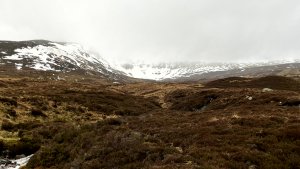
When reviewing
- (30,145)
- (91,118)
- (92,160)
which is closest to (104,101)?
(91,118)

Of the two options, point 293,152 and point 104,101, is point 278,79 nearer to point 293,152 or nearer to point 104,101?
point 104,101

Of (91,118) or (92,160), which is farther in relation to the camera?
(91,118)

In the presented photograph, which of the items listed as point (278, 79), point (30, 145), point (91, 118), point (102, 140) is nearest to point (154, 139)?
point (102, 140)

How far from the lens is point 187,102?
5747 centimetres

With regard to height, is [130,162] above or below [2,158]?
above

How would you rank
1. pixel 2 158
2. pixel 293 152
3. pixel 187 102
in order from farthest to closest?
1. pixel 187 102
2. pixel 2 158
3. pixel 293 152

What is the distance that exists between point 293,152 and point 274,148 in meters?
0.93

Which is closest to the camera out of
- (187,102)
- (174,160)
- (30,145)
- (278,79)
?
(174,160)

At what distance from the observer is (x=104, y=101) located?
194 feet

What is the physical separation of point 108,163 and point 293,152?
905 cm

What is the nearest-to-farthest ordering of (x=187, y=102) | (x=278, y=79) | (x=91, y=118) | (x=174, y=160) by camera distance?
(x=174, y=160) → (x=91, y=118) → (x=187, y=102) → (x=278, y=79)

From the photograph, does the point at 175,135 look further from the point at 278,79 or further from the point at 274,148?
the point at 278,79

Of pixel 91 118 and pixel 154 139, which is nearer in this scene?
pixel 154 139

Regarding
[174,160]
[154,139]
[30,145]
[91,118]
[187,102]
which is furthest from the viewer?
[187,102]
